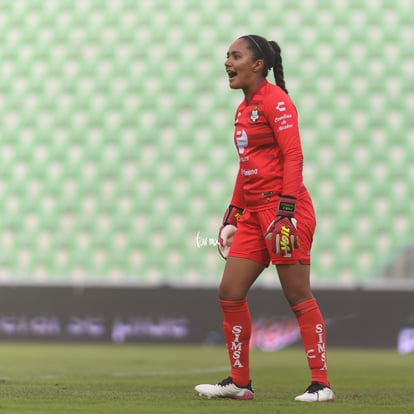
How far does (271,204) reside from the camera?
499 centimetres

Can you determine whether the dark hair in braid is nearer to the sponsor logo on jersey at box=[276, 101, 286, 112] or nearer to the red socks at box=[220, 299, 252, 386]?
the sponsor logo on jersey at box=[276, 101, 286, 112]

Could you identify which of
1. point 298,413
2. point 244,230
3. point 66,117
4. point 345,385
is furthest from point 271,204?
point 66,117

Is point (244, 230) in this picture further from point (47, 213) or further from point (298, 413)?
point (47, 213)

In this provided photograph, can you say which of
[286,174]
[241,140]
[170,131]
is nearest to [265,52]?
[241,140]

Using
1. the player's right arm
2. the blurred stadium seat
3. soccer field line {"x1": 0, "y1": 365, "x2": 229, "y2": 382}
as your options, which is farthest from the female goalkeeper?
the blurred stadium seat

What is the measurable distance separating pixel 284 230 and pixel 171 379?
2069mm

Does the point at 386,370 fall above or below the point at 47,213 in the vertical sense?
below

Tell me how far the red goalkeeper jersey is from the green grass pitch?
94cm

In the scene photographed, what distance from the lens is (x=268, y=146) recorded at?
4992 mm

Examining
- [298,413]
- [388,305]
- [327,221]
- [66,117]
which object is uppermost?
[66,117]

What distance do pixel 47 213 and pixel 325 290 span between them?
13.8 feet

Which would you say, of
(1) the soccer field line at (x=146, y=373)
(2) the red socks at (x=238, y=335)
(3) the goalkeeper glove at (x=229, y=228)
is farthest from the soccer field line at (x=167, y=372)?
(2) the red socks at (x=238, y=335)

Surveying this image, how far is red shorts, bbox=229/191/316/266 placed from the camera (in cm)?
490

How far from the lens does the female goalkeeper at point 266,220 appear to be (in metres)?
4.84
